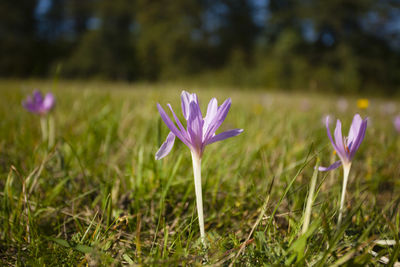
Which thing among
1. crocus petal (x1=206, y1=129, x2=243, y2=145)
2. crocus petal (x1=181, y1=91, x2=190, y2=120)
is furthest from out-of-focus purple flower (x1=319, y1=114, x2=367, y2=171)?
crocus petal (x1=181, y1=91, x2=190, y2=120)

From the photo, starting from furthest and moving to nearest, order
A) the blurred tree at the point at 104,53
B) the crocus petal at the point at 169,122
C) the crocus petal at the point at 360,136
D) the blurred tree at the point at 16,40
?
the blurred tree at the point at 104,53, the blurred tree at the point at 16,40, the crocus petal at the point at 360,136, the crocus petal at the point at 169,122

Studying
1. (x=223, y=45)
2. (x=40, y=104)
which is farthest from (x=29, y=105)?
(x=223, y=45)

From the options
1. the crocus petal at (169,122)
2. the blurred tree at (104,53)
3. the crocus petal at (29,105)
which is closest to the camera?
the crocus petal at (169,122)

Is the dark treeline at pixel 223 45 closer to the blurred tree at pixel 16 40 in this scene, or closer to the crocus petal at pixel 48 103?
the blurred tree at pixel 16 40

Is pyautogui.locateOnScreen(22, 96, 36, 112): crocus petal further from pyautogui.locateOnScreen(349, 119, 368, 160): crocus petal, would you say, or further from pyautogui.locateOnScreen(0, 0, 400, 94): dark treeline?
pyautogui.locateOnScreen(0, 0, 400, 94): dark treeline

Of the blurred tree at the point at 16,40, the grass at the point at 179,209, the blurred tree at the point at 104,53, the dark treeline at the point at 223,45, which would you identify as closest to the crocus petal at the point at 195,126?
the grass at the point at 179,209
